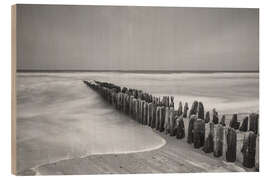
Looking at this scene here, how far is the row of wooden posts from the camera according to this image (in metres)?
4.16

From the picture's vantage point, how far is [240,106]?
4.26 meters

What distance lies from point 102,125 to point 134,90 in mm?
444

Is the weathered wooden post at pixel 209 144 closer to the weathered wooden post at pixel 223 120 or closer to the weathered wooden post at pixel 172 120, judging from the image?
the weathered wooden post at pixel 223 120

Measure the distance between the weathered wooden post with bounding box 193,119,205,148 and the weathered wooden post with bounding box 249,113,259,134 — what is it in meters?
0.45

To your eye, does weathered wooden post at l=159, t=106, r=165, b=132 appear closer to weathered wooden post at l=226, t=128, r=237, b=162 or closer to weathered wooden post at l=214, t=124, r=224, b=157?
weathered wooden post at l=214, t=124, r=224, b=157

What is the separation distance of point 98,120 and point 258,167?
154 cm

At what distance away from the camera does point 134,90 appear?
4.22 metres

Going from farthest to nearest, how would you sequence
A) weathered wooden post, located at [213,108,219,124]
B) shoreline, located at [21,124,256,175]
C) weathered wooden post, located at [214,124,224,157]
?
1. weathered wooden post, located at [213,108,219,124]
2. weathered wooden post, located at [214,124,224,157]
3. shoreline, located at [21,124,256,175]

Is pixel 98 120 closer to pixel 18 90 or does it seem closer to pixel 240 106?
pixel 18 90

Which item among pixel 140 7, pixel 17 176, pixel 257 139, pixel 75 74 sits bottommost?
pixel 17 176

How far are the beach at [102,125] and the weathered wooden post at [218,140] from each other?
75 millimetres

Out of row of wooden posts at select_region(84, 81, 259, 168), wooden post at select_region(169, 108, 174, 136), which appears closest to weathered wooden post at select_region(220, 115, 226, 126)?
row of wooden posts at select_region(84, 81, 259, 168)
